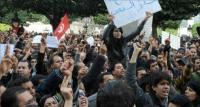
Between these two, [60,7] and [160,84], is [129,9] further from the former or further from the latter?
[60,7]

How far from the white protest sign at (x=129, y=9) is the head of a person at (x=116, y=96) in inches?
185

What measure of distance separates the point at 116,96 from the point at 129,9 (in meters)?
4.91

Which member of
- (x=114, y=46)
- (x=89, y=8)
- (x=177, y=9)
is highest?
(x=114, y=46)

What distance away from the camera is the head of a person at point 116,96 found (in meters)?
3.74

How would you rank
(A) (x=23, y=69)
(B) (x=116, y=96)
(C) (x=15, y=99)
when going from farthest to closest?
1. (A) (x=23, y=69)
2. (C) (x=15, y=99)
3. (B) (x=116, y=96)

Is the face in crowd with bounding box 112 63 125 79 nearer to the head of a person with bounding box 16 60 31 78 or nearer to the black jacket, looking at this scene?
the head of a person with bounding box 16 60 31 78

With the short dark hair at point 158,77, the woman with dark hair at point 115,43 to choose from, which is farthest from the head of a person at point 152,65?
Result: the short dark hair at point 158,77

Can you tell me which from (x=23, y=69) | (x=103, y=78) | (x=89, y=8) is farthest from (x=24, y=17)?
(x=103, y=78)

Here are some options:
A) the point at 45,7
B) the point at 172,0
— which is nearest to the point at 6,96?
the point at 172,0

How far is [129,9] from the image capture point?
855 cm

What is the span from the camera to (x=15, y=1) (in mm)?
40688

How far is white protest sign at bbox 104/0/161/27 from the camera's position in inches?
335

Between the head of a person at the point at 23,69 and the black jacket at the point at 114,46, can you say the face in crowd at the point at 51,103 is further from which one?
the black jacket at the point at 114,46

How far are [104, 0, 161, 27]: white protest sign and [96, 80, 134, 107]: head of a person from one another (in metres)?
4.70
